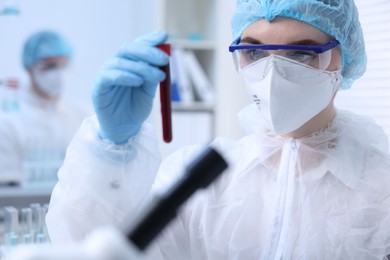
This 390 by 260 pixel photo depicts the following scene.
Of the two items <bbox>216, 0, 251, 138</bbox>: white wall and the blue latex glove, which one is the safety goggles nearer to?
the blue latex glove

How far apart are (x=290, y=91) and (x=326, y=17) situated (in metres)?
0.17

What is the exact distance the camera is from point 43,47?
10.2ft

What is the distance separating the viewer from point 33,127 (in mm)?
3164

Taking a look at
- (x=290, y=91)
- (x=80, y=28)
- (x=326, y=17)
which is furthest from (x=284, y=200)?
(x=80, y=28)

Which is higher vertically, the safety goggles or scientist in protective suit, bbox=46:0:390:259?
the safety goggles

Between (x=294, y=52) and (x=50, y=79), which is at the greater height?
(x=294, y=52)

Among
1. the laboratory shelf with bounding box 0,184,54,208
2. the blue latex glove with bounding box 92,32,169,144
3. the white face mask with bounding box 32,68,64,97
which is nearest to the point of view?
→ the blue latex glove with bounding box 92,32,169,144

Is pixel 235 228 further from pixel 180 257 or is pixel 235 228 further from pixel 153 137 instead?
pixel 153 137

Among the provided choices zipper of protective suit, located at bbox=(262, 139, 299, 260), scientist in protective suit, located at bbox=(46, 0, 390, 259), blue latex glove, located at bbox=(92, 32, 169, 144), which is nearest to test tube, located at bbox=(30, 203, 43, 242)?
scientist in protective suit, located at bbox=(46, 0, 390, 259)

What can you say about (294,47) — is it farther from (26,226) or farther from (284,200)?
(26,226)

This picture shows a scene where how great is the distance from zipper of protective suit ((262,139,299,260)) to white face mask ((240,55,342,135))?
2.1 inches

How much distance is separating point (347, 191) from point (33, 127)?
8.04 feet

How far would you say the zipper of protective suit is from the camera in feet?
3.45

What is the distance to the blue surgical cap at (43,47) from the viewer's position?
10.1 feet
